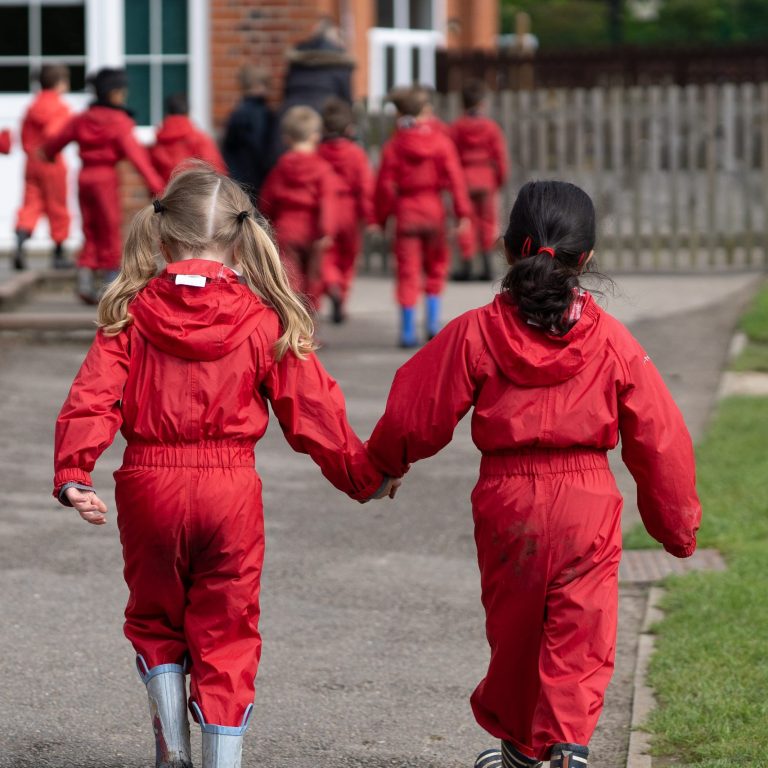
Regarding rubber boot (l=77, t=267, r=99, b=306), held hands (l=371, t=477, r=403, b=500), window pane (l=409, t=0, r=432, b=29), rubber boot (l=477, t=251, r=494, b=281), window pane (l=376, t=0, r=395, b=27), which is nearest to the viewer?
held hands (l=371, t=477, r=403, b=500)

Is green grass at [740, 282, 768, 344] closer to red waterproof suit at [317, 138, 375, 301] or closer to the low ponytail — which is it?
red waterproof suit at [317, 138, 375, 301]

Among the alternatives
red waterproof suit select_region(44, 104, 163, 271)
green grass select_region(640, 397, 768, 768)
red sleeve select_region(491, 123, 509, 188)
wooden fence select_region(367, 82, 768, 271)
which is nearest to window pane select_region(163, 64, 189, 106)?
wooden fence select_region(367, 82, 768, 271)

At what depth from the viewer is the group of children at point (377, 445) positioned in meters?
3.62

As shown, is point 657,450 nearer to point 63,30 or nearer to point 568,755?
point 568,755

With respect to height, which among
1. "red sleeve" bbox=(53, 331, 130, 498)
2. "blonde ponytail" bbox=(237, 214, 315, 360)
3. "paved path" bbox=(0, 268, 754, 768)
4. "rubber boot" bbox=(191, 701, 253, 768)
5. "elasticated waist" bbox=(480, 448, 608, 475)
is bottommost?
"paved path" bbox=(0, 268, 754, 768)

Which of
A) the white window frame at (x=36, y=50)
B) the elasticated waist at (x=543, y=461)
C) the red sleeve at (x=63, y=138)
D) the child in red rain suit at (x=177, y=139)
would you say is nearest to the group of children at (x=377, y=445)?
the elasticated waist at (x=543, y=461)

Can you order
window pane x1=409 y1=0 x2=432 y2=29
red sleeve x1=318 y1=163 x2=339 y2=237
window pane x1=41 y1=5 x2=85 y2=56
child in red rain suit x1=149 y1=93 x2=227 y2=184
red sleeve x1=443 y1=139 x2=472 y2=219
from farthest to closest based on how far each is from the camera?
window pane x1=409 y1=0 x2=432 y2=29 → window pane x1=41 y1=5 x2=85 y2=56 → child in red rain suit x1=149 y1=93 x2=227 y2=184 → red sleeve x1=443 y1=139 x2=472 y2=219 → red sleeve x1=318 y1=163 x2=339 y2=237

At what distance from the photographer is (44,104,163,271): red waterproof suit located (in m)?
12.1

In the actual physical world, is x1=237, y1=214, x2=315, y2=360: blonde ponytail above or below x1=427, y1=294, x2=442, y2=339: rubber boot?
above

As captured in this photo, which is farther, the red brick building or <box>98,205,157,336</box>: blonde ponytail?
the red brick building

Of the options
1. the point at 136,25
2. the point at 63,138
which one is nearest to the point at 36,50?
the point at 136,25

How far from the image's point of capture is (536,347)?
3.64 m

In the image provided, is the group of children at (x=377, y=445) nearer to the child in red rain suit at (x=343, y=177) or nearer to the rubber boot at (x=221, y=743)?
the rubber boot at (x=221, y=743)

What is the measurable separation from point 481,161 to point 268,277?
1138cm
